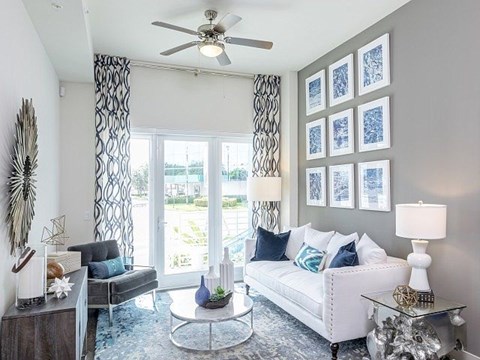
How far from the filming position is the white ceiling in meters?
3.27

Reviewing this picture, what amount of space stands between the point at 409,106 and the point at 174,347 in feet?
10.6

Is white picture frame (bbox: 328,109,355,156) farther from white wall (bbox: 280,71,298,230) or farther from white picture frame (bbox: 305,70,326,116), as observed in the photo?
white wall (bbox: 280,71,298,230)

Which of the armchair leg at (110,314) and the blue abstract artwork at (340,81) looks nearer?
the armchair leg at (110,314)

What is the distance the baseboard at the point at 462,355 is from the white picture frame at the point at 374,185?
4.57 feet

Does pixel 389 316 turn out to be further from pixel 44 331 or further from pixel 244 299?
pixel 44 331

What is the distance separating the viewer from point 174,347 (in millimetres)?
3227

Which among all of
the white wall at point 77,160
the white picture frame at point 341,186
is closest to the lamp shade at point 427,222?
the white picture frame at point 341,186

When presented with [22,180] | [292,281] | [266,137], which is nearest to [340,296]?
[292,281]

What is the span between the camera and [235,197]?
18.3 feet

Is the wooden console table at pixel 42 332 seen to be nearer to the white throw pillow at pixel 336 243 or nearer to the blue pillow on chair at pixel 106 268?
the blue pillow on chair at pixel 106 268

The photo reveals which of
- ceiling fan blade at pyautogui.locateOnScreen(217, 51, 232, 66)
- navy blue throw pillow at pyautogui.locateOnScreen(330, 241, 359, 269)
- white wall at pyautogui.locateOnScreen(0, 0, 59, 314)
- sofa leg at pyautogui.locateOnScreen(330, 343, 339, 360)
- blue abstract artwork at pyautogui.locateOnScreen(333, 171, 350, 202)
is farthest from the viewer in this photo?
blue abstract artwork at pyautogui.locateOnScreen(333, 171, 350, 202)

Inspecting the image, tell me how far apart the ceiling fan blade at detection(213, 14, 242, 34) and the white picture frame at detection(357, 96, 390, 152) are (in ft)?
5.86

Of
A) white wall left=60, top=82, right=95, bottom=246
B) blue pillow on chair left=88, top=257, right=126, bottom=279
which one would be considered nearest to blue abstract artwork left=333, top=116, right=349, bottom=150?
blue pillow on chair left=88, top=257, right=126, bottom=279

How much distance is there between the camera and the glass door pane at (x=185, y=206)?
5.20m
